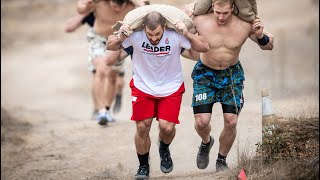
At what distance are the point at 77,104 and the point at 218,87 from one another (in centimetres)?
1146

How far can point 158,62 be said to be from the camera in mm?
8633

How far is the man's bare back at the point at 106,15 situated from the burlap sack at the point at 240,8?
159 inches

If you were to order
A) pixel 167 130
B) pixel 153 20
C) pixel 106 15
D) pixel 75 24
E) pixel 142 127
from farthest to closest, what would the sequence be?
1. pixel 75 24
2. pixel 106 15
3. pixel 167 130
4. pixel 142 127
5. pixel 153 20

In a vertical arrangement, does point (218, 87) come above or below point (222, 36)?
below

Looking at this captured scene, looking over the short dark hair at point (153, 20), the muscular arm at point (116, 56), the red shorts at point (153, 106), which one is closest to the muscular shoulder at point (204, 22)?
the short dark hair at point (153, 20)

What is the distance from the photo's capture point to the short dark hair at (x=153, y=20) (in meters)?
8.37

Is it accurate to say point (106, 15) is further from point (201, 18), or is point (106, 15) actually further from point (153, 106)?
point (153, 106)

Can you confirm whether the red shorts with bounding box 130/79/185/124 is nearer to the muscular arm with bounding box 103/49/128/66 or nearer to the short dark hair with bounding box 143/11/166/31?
the muscular arm with bounding box 103/49/128/66

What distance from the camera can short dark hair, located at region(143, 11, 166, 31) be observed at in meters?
8.37

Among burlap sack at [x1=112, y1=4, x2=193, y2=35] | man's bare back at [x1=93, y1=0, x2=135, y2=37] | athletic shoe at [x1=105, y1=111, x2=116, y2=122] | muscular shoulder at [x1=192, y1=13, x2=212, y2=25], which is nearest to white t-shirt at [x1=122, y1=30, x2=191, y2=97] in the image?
burlap sack at [x1=112, y1=4, x2=193, y2=35]

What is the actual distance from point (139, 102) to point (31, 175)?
2682 mm

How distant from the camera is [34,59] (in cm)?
2528

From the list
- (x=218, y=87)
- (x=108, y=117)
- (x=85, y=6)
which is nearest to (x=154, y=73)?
(x=218, y=87)

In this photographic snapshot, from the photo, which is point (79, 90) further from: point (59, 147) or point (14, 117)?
point (59, 147)
